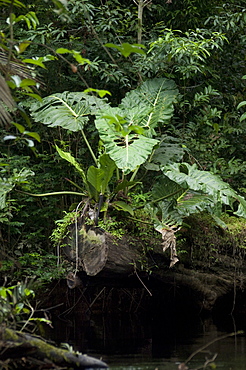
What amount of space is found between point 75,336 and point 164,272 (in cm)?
150

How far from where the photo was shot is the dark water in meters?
4.24

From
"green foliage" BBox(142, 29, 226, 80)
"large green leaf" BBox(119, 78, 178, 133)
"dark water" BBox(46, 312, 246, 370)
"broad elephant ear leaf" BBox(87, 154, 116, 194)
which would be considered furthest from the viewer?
"green foliage" BBox(142, 29, 226, 80)

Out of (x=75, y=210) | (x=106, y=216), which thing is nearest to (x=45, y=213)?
(x=75, y=210)

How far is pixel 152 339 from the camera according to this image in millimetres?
5531

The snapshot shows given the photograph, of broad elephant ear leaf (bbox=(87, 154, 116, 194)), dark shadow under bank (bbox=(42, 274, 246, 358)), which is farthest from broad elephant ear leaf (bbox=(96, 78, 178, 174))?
dark shadow under bank (bbox=(42, 274, 246, 358))

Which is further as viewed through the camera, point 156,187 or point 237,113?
point 237,113

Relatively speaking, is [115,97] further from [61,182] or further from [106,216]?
[106,216]

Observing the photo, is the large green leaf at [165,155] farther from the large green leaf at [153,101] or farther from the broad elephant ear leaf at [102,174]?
the broad elephant ear leaf at [102,174]

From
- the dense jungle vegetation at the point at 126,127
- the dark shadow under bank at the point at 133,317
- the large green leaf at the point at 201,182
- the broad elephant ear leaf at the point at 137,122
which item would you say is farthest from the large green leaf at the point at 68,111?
the dark shadow under bank at the point at 133,317

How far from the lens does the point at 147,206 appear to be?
636 centimetres

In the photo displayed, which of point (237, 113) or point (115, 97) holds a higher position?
point (115, 97)

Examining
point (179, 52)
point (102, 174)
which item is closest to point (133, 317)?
point (102, 174)

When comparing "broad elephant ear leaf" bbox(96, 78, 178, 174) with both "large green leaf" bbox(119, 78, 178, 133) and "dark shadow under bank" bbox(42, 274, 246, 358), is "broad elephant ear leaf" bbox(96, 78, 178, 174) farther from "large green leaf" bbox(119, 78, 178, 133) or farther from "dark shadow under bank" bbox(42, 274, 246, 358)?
"dark shadow under bank" bbox(42, 274, 246, 358)

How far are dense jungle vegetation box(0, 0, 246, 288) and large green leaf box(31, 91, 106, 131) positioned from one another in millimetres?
13
